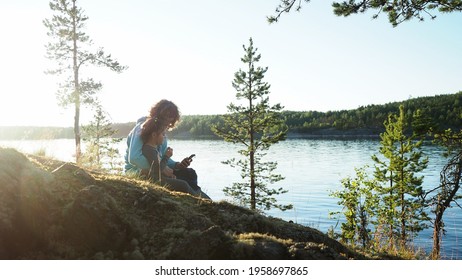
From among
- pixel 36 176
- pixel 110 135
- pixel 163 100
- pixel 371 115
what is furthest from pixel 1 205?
pixel 371 115

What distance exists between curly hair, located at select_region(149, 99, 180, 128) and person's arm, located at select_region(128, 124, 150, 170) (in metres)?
0.36

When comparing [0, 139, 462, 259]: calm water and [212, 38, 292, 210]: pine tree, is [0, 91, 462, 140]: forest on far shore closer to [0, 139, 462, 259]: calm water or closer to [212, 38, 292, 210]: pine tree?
[0, 139, 462, 259]: calm water

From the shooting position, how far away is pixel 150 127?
5871mm

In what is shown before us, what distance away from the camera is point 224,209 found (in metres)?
4.27

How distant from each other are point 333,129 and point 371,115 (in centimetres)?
1634

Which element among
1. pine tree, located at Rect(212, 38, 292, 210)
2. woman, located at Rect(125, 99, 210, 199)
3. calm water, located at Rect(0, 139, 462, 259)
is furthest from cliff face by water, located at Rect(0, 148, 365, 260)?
pine tree, located at Rect(212, 38, 292, 210)

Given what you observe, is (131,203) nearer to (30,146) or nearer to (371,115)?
(30,146)

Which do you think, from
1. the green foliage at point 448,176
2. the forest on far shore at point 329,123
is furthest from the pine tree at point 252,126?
the forest on far shore at point 329,123

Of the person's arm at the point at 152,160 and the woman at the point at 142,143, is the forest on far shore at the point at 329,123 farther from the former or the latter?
the person's arm at the point at 152,160

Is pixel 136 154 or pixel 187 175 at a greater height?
pixel 136 154

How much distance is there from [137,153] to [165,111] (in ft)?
2.57

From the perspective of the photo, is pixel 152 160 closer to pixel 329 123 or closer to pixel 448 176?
pixel 448 176

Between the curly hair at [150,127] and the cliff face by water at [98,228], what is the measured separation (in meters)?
2.19

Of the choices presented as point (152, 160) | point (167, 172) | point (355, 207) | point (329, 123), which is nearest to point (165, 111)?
point (152, 160)
